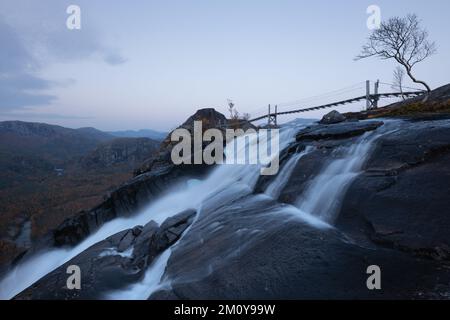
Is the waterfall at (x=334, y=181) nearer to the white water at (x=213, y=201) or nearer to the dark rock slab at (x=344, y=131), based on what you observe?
the white water at (x=213, y=201)

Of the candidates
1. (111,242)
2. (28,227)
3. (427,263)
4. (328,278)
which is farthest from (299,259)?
(28,227)

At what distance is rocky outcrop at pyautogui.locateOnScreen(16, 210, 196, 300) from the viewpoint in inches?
350

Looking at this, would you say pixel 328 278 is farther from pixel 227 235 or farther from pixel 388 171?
pixel 388 171

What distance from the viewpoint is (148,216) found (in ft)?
52.5

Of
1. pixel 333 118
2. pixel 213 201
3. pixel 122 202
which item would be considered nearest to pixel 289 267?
pixel 213 201

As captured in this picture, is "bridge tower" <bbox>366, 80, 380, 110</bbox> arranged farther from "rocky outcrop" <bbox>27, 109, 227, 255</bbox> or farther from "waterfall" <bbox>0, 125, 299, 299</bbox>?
"rocky outcrop" <bbox>27, 109, 227, 255</bbox>

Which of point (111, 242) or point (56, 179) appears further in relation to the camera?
point (56, 179)

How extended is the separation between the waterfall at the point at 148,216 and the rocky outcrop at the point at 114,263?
9.19 feet

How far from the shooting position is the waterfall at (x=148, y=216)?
15031 mm

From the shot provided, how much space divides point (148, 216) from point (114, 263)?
19.6 feet

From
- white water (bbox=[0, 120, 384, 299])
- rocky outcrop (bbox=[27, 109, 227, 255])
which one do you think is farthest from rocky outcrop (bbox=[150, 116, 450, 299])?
rocky outcrop (bbox=[27, 109, 227, 255])

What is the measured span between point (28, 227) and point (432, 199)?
105m

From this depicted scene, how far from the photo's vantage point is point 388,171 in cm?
Result: 802

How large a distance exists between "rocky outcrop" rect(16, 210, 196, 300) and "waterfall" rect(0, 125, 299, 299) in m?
2.80
